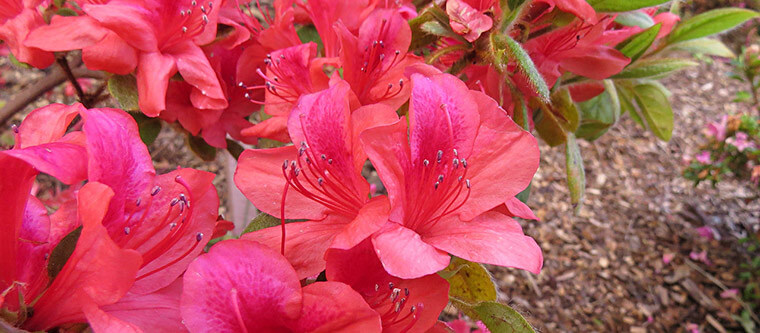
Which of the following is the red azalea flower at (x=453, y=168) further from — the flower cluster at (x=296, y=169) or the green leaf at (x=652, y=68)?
the green leaf at (x=652, y=68)

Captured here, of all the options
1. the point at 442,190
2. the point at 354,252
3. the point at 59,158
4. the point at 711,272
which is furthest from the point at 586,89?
the point at 711,272

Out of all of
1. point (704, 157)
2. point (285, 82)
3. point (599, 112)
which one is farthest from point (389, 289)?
point (704, 157)

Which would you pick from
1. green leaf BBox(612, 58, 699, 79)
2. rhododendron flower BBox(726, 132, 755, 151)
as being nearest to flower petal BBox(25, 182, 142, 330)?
green leaf BBox(612, 58, 699, 79)

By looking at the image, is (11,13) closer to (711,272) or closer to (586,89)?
(586,89)

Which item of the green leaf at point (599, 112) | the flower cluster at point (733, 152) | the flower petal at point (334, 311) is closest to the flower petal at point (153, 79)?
the flower petal at point (334, 311)

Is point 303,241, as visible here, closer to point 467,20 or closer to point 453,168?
point 453,168

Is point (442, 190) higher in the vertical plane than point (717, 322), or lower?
higher
